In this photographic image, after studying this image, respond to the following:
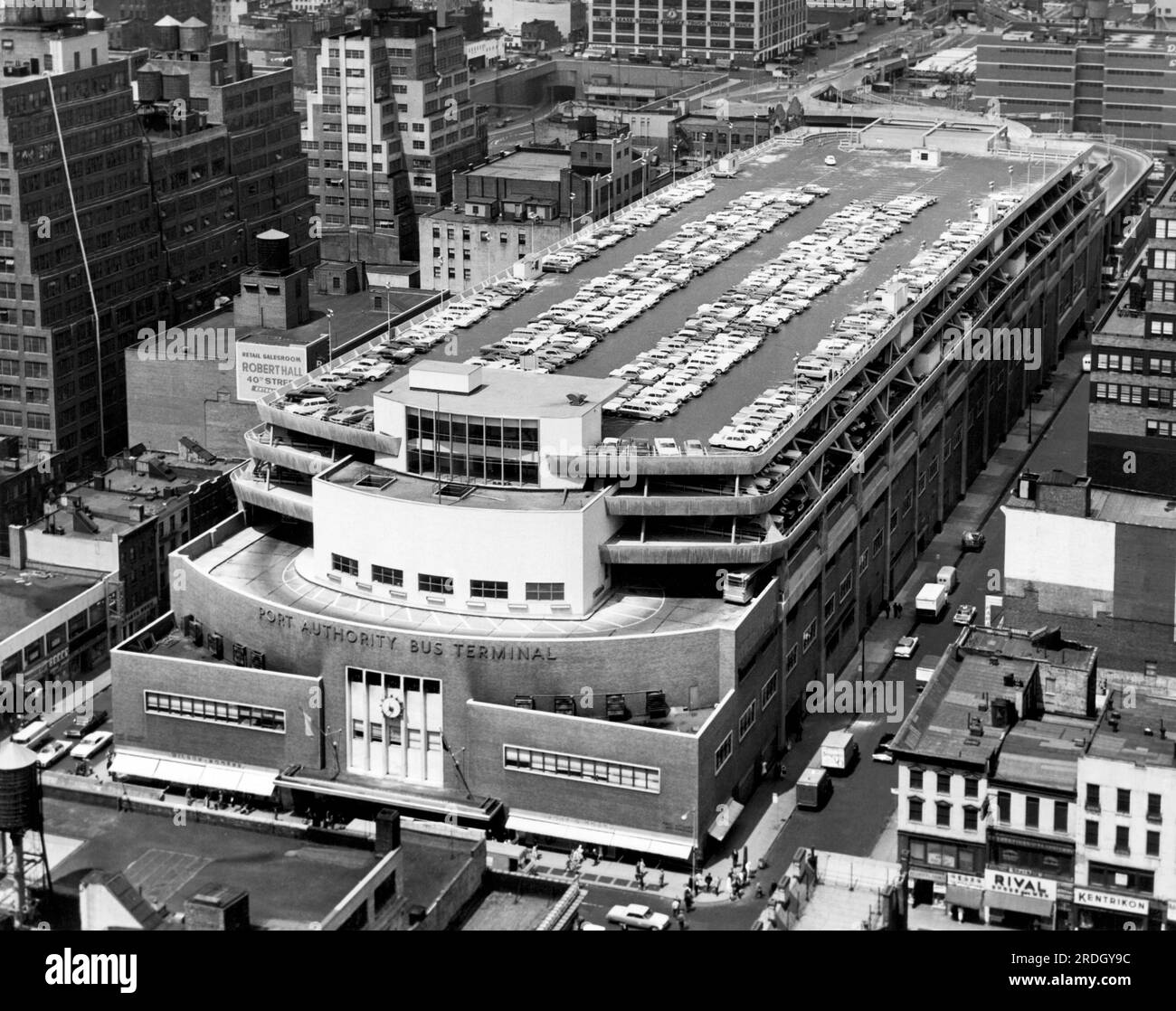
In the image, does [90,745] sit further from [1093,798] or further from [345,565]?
[1093,798]

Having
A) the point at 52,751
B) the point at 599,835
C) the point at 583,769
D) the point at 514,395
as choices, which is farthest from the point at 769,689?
the point at 52,751

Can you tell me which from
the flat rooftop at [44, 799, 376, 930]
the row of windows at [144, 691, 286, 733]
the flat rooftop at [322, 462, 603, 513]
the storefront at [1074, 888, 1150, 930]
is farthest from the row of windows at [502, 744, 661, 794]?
the flat rooftop at [44, 799, 376, 930]

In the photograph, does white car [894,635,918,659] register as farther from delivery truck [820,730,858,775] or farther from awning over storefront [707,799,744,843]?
awning over storefront [707,799,744,843]

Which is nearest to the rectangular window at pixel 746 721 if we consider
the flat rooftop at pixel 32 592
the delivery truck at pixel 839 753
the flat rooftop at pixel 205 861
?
the delivery truck at pixel 839 753

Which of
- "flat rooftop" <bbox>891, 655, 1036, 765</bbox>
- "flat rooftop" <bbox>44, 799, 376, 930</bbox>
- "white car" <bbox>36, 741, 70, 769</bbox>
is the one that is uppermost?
"flat rooftop" <bbox>44, 799, 376, 930</bbox>

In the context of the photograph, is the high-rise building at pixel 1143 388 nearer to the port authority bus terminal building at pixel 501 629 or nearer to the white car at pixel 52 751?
the port authority bus terminal building at pixel 501 629
